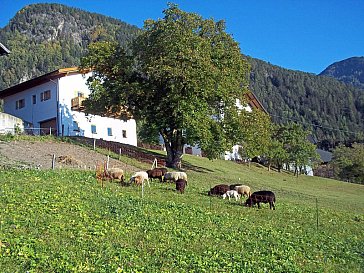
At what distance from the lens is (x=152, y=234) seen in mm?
15727

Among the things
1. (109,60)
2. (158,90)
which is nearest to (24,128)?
(109,60)

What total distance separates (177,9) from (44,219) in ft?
99.6

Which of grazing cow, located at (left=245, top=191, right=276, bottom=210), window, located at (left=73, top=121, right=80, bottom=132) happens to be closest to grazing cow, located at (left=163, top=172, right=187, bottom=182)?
grazing cow, located at (left=245, top=191, right=276, bottom=210)

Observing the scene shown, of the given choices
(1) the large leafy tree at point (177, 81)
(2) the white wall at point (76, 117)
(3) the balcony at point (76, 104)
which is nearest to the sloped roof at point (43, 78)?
(2) the white wall at point (76, 117)

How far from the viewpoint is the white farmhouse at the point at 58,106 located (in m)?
55.1

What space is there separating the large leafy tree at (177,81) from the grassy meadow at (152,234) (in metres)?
16.2

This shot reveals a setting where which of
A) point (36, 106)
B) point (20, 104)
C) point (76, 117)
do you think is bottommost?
point (76, 117)

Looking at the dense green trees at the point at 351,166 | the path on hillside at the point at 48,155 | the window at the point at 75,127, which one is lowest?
the dense green trees at the point at 351,166

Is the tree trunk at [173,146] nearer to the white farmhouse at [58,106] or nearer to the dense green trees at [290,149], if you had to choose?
the white farmhouse at [58,106]

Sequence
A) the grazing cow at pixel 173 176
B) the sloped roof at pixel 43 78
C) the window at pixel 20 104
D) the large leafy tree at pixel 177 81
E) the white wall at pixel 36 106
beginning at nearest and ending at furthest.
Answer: the grazing cow at pixel 173 176 < the large leafy tree at pixel 177 81 < the sloped roof at pixel 43 78 < the white wall at pixel 36 106 < the window at pixel 20 104

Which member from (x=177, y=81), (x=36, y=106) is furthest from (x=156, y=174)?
→ (x=36, y=106)

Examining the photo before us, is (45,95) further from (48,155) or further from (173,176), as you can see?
(173,176)

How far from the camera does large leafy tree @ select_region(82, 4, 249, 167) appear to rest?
3975 centimetres

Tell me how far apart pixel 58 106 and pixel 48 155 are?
66.6 feet
